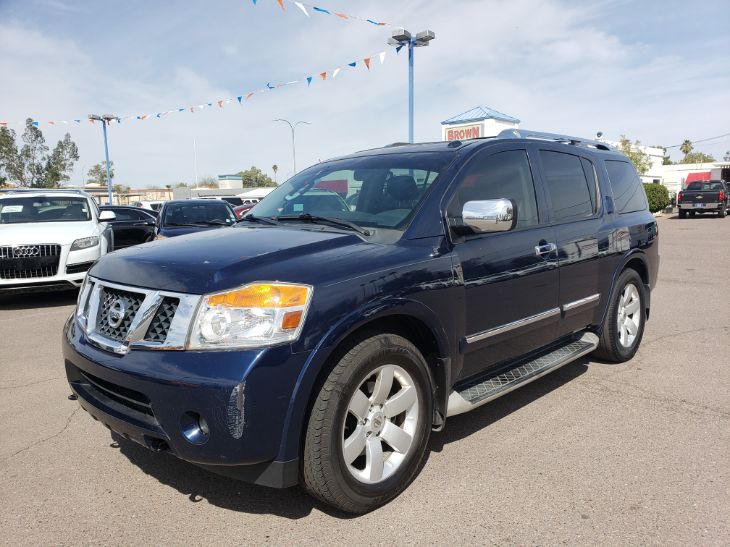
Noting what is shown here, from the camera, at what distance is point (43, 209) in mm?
8758

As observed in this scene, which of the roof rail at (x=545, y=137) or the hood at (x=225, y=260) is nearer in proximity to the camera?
the hood at (x=225, y=260)

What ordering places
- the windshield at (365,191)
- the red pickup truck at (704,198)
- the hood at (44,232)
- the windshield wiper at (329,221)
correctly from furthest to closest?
the red pickup truck at (704,198), the hood at (44,232), the windshield at (365,191), the windshield wiper at (329,221)

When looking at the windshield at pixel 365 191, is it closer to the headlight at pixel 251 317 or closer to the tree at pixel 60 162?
the headlight at pixel 251 317

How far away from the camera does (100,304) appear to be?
288 cm

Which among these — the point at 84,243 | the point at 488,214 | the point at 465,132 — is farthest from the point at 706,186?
the point at 488,214

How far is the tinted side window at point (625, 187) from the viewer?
498 cm

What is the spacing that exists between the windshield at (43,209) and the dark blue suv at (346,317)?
236 inches

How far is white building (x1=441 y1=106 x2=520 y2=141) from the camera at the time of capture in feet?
62.9

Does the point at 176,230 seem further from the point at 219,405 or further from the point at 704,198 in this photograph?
the point at 704,198

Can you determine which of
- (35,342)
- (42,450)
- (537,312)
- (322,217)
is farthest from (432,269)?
(35,342)

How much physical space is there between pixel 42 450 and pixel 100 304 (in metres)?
1.25

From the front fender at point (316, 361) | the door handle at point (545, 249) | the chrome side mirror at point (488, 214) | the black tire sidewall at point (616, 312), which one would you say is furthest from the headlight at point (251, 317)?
the black tire sidewall at point (616, 312)

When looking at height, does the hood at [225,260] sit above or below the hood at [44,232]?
above

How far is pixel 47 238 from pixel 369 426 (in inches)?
265
